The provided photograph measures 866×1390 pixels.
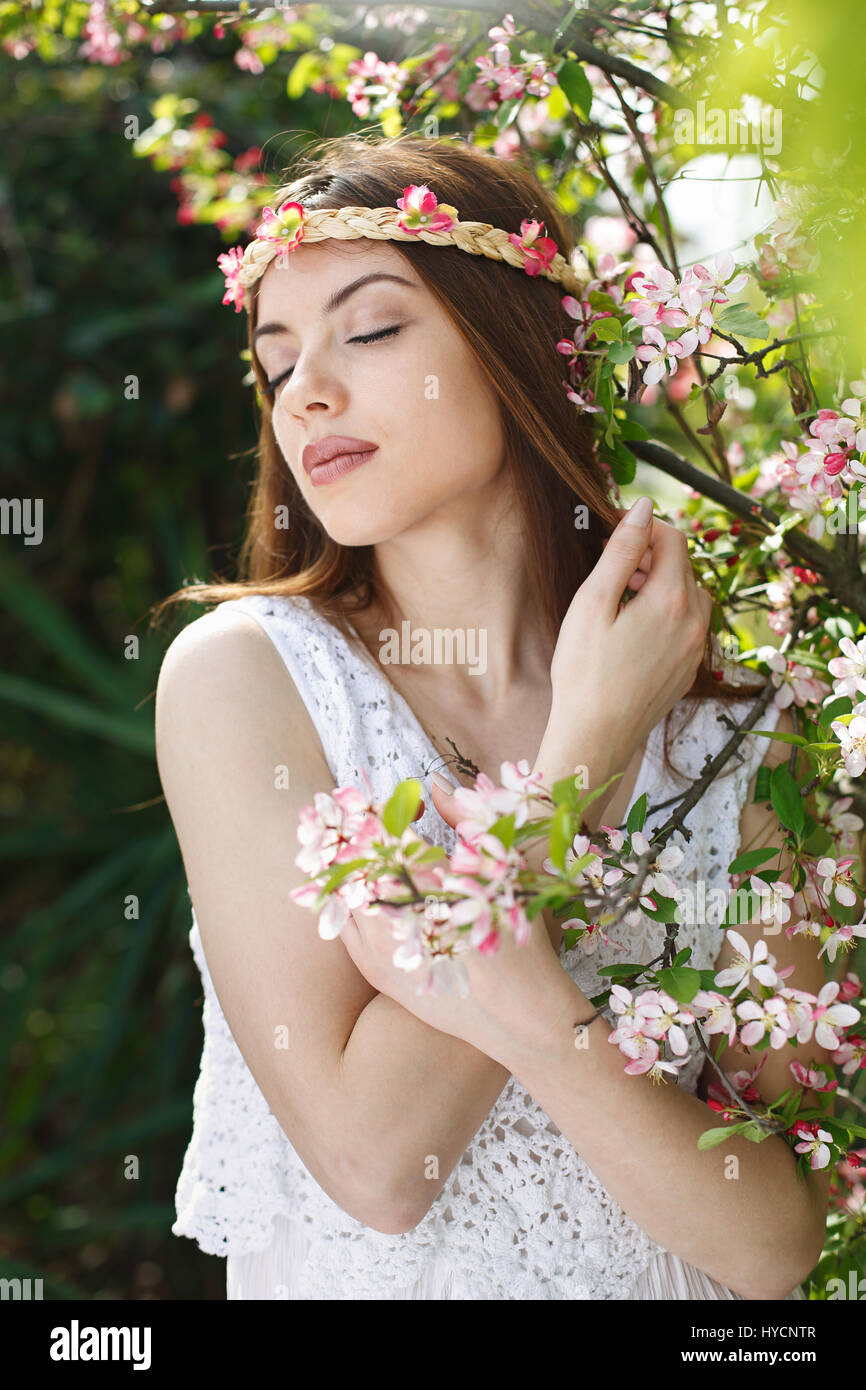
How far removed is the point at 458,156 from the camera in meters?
1.29

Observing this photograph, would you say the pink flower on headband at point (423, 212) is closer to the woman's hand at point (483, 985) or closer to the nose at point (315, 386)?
the nose at point (315, 386)

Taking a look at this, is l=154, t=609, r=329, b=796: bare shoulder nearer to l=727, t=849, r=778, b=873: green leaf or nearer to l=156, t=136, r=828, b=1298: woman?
l=156, t=136, r=828, b=1298: woman

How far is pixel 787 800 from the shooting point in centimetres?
100

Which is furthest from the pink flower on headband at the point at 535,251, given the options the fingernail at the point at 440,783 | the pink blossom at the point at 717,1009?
the pink blossom at the point at 717,1009

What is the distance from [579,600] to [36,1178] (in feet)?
7.59

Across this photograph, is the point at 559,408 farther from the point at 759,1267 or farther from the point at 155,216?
the point at 155,216

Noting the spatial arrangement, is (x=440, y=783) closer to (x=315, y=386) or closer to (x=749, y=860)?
(x=749, y=860)

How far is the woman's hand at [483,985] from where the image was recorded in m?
0.86

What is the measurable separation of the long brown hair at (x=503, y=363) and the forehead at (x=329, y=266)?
19 millimetres

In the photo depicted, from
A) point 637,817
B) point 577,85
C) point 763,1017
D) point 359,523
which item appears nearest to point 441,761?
point 359,523

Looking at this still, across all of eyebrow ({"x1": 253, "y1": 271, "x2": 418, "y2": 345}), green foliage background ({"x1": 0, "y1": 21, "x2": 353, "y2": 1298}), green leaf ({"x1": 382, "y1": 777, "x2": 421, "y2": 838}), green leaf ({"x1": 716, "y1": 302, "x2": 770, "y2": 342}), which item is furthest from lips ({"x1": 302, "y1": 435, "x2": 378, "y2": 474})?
green foliage background ({"x1": 0, "y1": 21, "x2": 353, "y2": 1298})

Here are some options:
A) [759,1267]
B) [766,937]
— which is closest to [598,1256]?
[759,1267]

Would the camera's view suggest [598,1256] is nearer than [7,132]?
Yes

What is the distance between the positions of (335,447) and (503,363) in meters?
0.22
